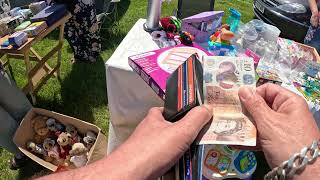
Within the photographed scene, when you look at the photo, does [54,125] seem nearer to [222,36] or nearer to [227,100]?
[222,36]

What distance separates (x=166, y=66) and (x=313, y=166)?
1.00 metres

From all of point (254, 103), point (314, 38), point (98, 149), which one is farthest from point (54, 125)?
point (314, 38)

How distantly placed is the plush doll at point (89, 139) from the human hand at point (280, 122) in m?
1.50

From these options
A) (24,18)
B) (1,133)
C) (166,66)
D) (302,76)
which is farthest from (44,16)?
(302,76)

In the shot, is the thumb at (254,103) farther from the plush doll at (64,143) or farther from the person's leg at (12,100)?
the person's leg at (12,100)

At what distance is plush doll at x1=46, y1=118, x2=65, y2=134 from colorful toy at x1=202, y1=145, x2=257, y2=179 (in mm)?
1374

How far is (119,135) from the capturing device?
7.00 feet

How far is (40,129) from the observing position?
240 centimetres

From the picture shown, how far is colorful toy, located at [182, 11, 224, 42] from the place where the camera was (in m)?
2.07

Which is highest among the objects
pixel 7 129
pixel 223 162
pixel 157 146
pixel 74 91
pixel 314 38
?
pixel 157 146

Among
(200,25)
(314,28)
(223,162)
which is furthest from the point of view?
(314,28)

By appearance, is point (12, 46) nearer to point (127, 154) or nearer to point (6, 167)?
point (6, 167)

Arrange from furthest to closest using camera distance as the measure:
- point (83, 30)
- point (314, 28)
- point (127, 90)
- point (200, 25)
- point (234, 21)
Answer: point (83, 30)
point (314, 28)
point (234, 21)
point (200, 25)
point (127, 90)

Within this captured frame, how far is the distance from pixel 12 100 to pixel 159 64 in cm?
123
